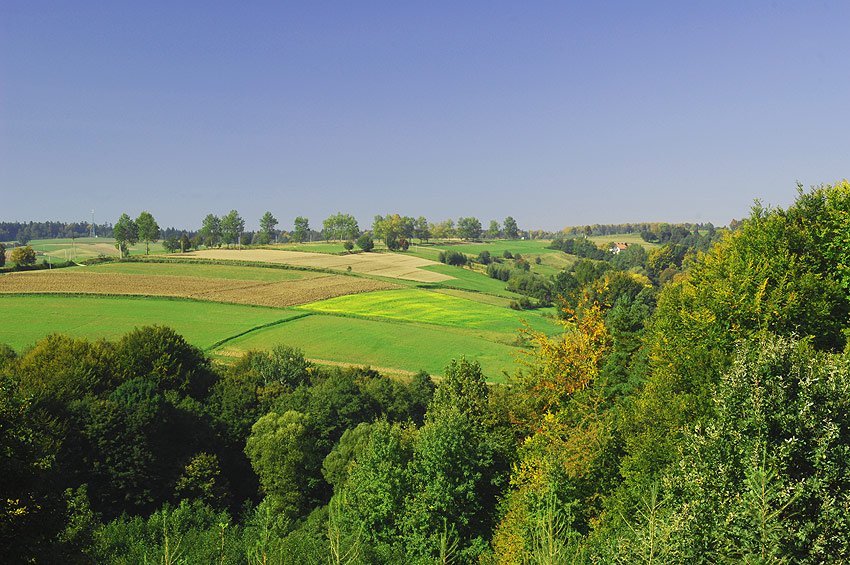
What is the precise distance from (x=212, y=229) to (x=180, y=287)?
8917 centimetres

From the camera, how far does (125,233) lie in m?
134

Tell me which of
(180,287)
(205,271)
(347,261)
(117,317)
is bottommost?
(117,317)

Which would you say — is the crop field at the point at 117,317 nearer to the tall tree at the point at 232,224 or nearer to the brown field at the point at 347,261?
the brown field at the point at 347,261

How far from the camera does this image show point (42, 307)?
242 ft

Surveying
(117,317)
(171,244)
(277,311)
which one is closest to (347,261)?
(277,311)

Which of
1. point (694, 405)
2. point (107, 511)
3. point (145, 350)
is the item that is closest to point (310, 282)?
point (145, 350)

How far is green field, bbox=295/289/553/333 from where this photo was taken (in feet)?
278

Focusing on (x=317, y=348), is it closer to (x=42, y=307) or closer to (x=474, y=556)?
(x=42, y=307)

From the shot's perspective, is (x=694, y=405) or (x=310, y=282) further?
(x=310, y=282)

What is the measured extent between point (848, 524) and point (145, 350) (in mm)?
49611

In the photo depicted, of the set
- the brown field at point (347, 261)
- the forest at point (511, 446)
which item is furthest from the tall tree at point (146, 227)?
the forest at point (511, 446)

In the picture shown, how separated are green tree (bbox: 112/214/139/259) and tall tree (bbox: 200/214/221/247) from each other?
33.5 metres

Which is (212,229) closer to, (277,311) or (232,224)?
(232,224)

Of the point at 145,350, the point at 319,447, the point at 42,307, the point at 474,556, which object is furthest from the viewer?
the point at 42,307
